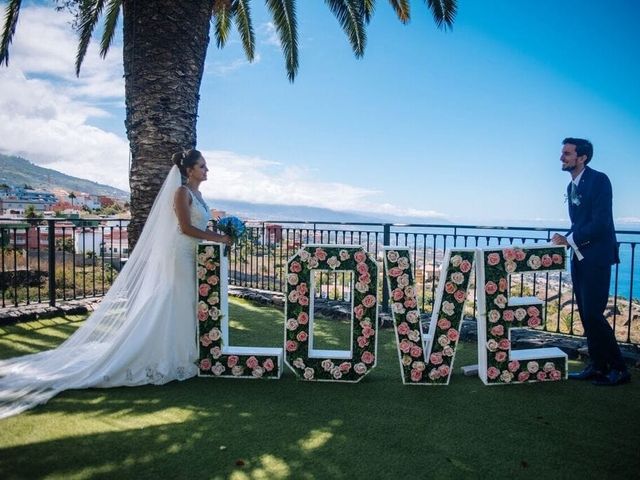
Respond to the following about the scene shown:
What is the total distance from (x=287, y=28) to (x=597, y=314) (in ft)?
29.1

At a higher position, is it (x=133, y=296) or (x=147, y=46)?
(x=147, y=46)

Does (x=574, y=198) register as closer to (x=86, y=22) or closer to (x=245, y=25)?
(x=245, y=25)

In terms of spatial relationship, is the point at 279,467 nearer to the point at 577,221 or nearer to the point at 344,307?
the point at 577,221

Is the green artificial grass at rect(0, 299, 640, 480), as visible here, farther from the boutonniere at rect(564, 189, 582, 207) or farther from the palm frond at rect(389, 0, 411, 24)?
the palm frond at rect(389, 0, 411, 24)

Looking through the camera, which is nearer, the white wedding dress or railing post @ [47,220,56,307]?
the white wedding dress

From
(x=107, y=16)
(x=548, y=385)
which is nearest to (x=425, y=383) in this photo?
(x=548, y=385)

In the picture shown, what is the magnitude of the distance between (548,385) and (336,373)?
1.93 m

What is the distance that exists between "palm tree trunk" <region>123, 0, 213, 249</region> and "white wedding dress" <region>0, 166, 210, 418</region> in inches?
63.0

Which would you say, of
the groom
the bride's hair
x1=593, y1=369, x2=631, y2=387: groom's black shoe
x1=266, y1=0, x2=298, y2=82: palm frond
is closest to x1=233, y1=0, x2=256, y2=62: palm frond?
x1=266, y1=0, x2=298, y2=82: palm frond

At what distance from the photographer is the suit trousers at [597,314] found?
12.2 feet

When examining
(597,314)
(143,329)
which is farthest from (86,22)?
(597,314)

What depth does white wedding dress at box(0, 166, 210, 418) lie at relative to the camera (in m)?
3.64

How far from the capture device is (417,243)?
6301 mm

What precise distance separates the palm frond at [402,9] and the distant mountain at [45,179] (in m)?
170
